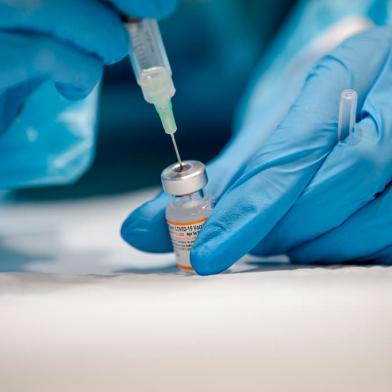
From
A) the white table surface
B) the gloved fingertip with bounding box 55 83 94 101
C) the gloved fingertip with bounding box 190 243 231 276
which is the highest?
the gloved fingertip with bounding box 55 83 94 101

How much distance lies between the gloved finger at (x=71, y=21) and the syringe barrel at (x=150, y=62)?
28 mm

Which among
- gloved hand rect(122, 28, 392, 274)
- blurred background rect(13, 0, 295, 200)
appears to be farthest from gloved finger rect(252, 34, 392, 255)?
blurred background rect(13, 0, 295, 200)

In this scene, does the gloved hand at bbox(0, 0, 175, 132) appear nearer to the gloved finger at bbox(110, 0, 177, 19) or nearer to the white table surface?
the gloved finger at bbox(110, 0, 177, 19)

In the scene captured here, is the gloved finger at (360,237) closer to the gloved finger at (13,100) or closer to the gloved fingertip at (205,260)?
the gloved fingertip at (205,260)

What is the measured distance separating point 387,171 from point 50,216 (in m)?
0.67

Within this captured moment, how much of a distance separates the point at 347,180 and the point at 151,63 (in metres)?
0.28

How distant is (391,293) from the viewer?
516 mm

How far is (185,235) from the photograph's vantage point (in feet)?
2.11

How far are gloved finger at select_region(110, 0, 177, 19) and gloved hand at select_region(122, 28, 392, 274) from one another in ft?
0.69

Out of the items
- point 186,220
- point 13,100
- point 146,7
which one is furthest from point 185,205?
point 13,100

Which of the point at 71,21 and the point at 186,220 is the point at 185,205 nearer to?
the point at 186,220

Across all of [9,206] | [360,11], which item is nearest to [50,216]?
[9,206]

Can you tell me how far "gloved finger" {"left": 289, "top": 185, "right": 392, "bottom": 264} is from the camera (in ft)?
2.07

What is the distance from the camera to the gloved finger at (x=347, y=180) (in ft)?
2.02
